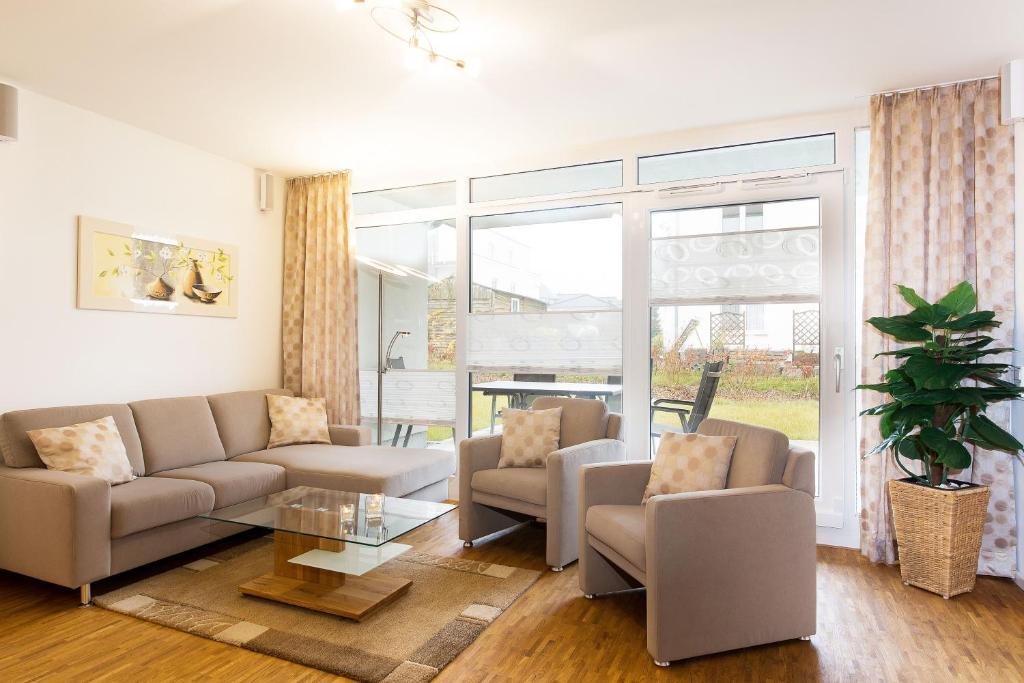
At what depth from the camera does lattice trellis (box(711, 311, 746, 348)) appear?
13.5 feet

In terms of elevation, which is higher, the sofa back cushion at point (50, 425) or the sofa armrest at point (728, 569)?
the sofa back cushion at point (50, 425)

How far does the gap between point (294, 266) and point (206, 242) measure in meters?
0.79

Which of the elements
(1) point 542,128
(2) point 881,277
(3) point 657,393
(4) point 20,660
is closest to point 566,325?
(3) point 657,393

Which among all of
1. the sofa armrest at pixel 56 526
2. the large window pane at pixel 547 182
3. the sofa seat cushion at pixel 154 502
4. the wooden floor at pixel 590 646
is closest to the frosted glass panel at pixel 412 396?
the large window pane at pixel 547 182

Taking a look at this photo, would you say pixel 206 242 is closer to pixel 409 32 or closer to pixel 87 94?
pixel 87 94

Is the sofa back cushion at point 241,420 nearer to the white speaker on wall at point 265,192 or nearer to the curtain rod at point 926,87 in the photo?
the white speaker on wall at point 265,192

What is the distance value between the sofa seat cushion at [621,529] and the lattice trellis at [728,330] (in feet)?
4.99

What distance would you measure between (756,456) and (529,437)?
149cm

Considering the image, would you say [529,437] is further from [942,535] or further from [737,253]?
[942,535]

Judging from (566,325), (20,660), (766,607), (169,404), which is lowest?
(20,660)

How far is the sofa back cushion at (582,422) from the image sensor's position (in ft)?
13.1

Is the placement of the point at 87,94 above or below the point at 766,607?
above

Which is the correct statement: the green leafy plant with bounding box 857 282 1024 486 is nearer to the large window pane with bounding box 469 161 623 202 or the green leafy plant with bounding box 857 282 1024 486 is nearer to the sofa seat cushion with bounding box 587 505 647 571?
the sofa seat cushion with bounding box 587 505 647 571

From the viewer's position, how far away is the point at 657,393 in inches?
172
